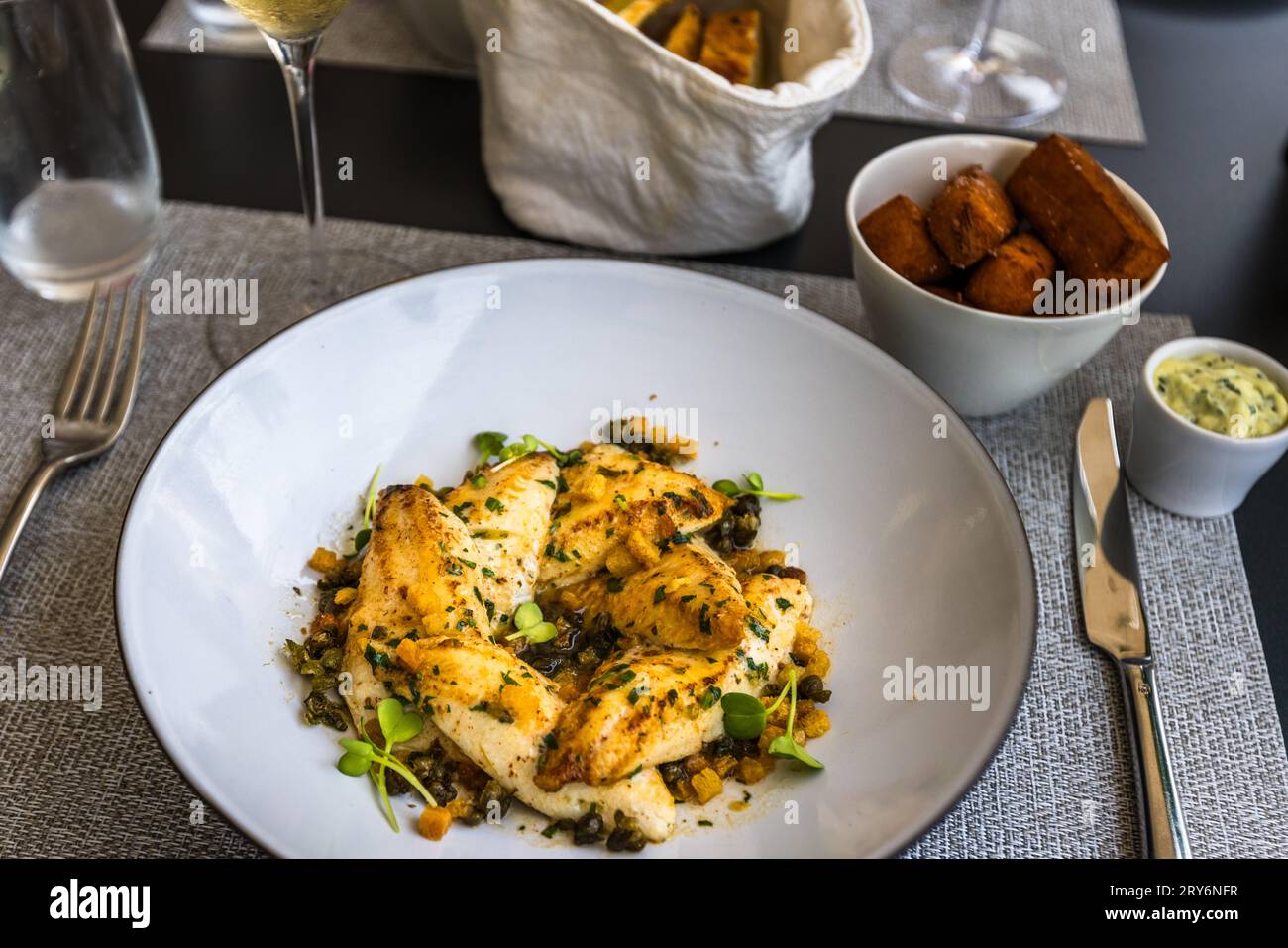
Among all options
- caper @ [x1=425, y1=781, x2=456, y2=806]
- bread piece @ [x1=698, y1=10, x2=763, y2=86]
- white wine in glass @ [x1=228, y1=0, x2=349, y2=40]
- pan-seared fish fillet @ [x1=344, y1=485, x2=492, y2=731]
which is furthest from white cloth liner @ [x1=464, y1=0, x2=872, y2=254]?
caper @ [x1=425, y1=781, x2=456, y2=806]

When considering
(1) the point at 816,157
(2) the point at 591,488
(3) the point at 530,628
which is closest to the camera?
(3) the point at 530,628

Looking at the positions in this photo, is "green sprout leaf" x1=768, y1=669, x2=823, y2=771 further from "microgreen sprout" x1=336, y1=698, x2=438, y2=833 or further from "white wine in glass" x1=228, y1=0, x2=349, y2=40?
"white wine in glass" x1=228, y1=0, x2=349, y2=40

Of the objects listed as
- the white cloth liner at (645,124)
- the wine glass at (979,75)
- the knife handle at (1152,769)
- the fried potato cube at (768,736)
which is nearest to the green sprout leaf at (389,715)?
the fried potato cube at (768,736)

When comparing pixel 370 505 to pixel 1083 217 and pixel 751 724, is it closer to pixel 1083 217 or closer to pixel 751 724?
pixel 751 724

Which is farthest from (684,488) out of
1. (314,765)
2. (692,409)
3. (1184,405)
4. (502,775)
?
(1184,405)

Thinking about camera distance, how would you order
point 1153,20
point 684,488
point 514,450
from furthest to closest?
point 1153,20
point 514,450
point 684,488

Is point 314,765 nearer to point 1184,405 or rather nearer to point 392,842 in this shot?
point 392,842

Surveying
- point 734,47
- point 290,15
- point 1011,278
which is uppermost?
point 290,15

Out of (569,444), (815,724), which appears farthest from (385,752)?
(569,444)
